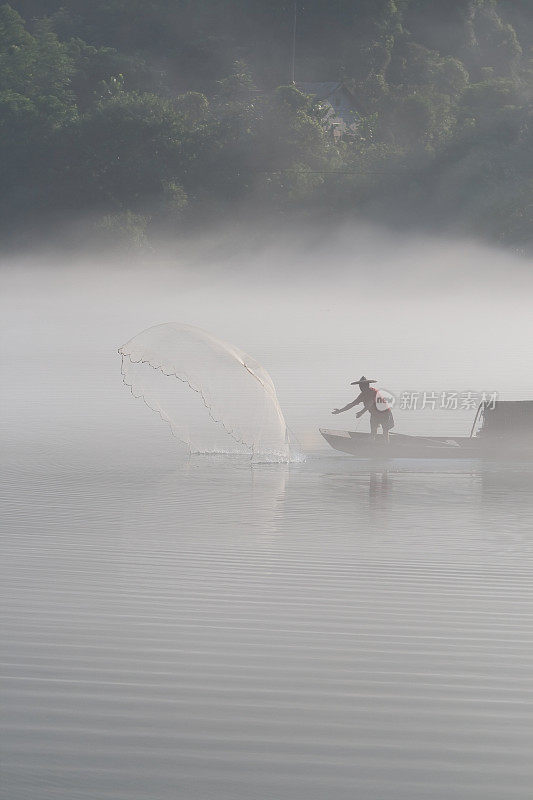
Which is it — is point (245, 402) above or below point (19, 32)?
below

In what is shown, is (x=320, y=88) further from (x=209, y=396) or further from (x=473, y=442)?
(x=473, y=442)

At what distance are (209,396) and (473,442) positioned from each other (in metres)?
16.4

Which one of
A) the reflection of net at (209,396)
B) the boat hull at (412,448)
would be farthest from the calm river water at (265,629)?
the reflection of net at (209,396)

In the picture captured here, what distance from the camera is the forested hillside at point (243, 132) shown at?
69438 mm

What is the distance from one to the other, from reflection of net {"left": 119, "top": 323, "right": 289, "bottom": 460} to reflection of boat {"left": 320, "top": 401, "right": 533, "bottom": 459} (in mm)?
1284

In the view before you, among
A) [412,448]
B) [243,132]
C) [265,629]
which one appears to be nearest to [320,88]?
[243,132]

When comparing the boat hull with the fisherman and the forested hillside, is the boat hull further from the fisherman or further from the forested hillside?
the forested hillside

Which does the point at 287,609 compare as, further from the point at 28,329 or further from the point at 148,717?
the point at 28,329

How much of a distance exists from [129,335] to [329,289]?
17939 millimetres

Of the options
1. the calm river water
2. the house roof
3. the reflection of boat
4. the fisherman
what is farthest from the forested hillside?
the calm river water

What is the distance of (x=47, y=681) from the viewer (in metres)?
8.12

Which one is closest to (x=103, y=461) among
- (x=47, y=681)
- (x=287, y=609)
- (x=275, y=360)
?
(x=287, y=609)

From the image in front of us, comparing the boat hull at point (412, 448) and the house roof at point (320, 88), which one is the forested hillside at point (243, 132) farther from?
the boat hull at point (412, 448)

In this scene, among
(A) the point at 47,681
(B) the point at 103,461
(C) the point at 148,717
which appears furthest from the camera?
(B) the point at 103,461
